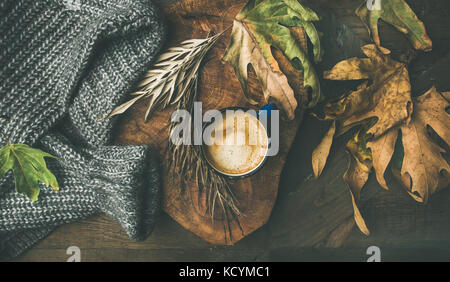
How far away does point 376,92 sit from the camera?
841 mm

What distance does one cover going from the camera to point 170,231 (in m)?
0.92

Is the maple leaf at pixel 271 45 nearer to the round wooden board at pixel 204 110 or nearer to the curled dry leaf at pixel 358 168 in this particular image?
the round wooden board at pixel 204 110

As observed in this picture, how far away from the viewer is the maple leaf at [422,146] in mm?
830

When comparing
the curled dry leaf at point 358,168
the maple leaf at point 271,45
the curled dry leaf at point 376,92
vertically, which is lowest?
the curled dry leaf at point 358,168

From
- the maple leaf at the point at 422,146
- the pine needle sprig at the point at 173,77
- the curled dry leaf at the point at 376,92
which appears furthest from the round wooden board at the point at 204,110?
the maple leaf at the point at 422,146

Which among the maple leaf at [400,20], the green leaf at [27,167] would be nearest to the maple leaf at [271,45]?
the maple leaf at [400,20]

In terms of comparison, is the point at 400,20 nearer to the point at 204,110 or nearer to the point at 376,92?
the point at 376,92

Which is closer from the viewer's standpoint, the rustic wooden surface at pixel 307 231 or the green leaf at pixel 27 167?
the green leaf at pixel 27 167

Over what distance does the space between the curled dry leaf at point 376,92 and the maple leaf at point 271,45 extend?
7 cm

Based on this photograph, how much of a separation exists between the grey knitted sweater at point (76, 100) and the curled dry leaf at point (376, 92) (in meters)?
0.47

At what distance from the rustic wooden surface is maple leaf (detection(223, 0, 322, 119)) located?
0.13 metres

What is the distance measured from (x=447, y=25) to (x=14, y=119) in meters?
1.13

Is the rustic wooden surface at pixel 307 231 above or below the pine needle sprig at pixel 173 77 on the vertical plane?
below
